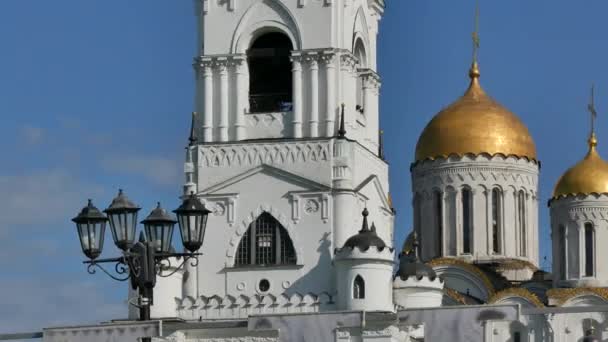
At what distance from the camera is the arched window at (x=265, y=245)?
2298 inches

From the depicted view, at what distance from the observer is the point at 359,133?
5969 centimetres

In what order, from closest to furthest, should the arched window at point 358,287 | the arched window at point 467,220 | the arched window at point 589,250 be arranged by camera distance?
the arched window at point 358,287 → the arched window at point 589,250 → the arched window at point 467,220

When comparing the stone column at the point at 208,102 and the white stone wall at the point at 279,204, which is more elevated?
the stone column at the point at 208,102

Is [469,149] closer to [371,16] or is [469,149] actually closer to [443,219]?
[443,219]

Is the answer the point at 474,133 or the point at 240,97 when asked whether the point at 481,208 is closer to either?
the point at 474,133

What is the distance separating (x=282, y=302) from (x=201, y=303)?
7.14 feet

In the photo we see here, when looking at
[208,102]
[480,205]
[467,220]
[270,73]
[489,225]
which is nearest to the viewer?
[208,102]

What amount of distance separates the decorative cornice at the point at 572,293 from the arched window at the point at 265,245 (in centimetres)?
1478

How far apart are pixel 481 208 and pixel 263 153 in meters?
17.8

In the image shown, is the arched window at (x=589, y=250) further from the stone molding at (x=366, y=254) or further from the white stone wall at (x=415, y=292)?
the stone molding at (x=366, y=254)

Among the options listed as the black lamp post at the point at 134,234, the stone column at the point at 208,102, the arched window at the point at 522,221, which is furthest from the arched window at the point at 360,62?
the black lamp post at the point at 134,234

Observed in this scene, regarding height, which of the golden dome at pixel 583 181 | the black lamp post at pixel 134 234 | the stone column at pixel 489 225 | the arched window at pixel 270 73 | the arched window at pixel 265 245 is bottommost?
the black lamp post at pixel 134 234

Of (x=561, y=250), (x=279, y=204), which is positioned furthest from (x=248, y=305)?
(x=561, y=250)

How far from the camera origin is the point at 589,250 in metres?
73.0
